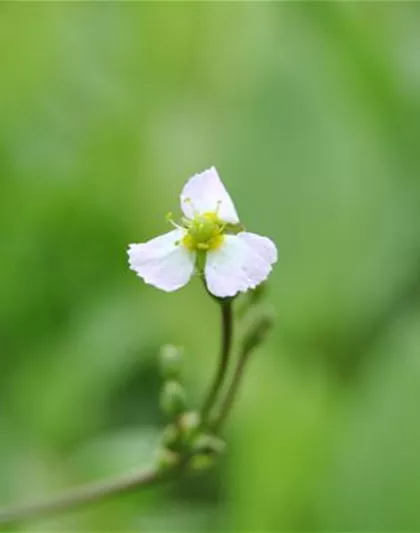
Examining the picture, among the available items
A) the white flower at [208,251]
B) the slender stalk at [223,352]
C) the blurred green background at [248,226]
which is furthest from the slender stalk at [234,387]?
the blurred green background at [248,226]

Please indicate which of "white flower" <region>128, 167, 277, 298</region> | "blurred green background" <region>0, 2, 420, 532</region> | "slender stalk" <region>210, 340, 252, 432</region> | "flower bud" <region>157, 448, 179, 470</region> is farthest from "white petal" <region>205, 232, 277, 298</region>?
"blurred green background" <region>0, 2, 420, 532</region>

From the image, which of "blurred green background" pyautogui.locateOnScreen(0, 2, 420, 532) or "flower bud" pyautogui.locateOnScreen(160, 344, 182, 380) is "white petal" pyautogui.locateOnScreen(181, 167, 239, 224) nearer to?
"flower bud" pyautogui.locateOnScreen(160, 344, 182, 380)

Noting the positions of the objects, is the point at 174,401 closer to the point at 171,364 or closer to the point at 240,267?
the point at 171,364

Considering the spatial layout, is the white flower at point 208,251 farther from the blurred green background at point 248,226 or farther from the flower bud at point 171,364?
the blurred green background at point 248,226

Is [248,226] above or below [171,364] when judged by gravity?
above

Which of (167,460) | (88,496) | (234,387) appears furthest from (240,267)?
(88,496)
